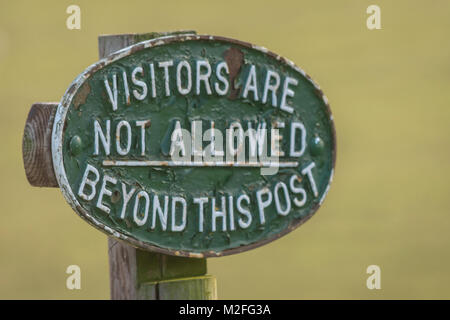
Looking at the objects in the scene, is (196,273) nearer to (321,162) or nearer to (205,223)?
(205,223)

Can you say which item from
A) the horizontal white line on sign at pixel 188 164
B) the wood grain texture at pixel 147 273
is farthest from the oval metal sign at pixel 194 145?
the wood grain texture at pixel 147 273

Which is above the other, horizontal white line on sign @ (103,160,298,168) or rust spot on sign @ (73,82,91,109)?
rust spot on sign @ (73,82,91,109)

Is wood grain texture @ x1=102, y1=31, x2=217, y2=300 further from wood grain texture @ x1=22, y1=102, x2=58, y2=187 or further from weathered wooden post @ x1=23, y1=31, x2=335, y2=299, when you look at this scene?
wood grain texture @ x1=22, y1=102, x2=58, y2=187

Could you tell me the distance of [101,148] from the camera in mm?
1791

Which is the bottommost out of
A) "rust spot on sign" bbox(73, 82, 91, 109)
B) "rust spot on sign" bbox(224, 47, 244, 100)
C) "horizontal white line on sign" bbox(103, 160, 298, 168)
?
"horizontal white line on sign" bbox(103, 160, 298, 168)

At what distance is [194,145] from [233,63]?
218mm

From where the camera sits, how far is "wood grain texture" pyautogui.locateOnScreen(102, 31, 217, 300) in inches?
76.0

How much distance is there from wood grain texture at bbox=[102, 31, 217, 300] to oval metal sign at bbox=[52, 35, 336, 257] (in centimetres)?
12

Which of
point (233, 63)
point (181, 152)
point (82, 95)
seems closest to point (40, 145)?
point (82, 95)

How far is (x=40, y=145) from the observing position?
1.81 metres

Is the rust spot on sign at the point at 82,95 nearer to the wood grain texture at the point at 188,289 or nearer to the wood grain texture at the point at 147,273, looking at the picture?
the wood grain texture at the point at 147,273

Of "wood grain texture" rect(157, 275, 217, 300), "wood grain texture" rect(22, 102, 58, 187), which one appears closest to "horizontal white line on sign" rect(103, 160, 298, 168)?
"wood grain texture" rect(22, 102, 58, 187)

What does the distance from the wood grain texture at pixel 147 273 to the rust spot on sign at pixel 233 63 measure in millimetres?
166

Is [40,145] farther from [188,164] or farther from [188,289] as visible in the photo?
[188,289]
